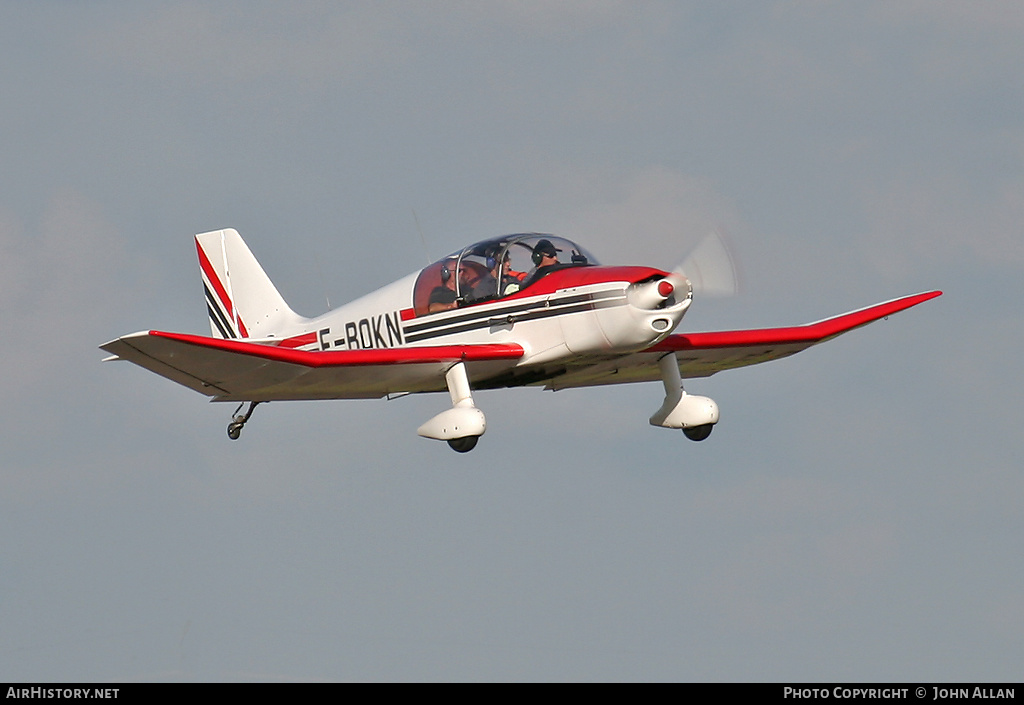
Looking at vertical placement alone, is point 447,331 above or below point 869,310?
above

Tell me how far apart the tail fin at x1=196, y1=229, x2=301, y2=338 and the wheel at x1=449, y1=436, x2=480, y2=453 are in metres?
6.45

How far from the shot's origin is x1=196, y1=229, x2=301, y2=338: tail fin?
2348 centimetres

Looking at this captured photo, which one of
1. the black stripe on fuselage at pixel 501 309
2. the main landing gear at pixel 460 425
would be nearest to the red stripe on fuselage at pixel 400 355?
the main landing gear at pixel 460 425

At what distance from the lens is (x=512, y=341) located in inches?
714

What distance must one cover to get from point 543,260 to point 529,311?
2.35 ft

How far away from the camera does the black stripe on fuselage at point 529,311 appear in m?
17.5

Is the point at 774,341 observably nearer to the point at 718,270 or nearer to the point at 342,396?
the point at 718,270

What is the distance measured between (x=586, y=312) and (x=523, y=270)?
1109 mm

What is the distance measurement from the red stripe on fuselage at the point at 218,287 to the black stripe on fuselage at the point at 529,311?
18.2 ft

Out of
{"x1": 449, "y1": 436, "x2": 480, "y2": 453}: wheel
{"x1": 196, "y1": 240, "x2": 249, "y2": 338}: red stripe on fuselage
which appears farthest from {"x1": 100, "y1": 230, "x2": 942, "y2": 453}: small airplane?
{"x1": 196, "y1": 240, "x2": 249, "y2": 338}: red stripe on fuselage

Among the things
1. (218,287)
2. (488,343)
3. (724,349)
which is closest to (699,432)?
(724,349)

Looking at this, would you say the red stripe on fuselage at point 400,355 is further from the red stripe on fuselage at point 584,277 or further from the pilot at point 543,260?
the pilot at point 543,260
